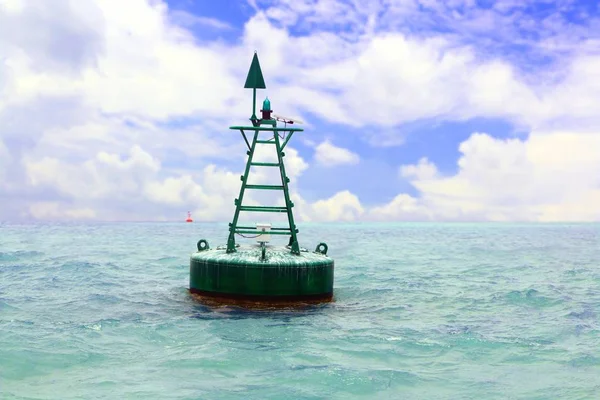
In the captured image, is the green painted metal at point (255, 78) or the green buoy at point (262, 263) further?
the green painted metal at point (255, 78)

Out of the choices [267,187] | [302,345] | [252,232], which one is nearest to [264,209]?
[267,187]

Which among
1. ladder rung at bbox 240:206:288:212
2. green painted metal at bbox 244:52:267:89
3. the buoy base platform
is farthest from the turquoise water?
green painted metal at bbox 244:52:267:89

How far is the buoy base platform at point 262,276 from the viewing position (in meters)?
19.1

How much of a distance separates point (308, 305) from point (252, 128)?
6.31 m

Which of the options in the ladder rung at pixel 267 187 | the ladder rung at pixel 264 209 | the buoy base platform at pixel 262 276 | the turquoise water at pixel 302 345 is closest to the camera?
the turquoise water at pixel 302 345

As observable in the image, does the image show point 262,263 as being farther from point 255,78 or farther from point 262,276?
point 255,78

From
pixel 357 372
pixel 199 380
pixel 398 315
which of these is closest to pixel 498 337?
pixel 398 315

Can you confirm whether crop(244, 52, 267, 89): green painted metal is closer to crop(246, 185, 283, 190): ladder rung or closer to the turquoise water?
crop(246, 185, 283, 190): ladder rung

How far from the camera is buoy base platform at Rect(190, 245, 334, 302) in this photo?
19.1m

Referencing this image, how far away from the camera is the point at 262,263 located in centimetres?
1909

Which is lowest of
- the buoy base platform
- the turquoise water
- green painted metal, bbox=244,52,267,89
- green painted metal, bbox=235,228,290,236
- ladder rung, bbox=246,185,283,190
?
the turquoise water

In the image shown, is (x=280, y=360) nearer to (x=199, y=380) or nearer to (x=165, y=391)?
(x=199, y=380)

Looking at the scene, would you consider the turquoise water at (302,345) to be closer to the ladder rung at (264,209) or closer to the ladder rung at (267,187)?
the ladder rung at (264,209)

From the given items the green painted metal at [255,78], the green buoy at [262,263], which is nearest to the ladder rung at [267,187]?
the green buoy at [262,263]
